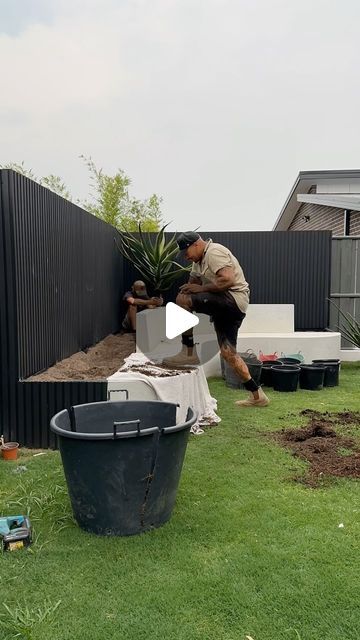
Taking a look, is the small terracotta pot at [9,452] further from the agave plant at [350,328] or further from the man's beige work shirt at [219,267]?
the agave plant at [350,328]

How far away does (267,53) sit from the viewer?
31.1 ft

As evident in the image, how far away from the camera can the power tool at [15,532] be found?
8.66 ft

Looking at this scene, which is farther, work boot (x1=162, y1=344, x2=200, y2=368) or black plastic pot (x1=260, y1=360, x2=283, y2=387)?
black plastic pot (x1=260, y1=360, x2=283, y2=387)

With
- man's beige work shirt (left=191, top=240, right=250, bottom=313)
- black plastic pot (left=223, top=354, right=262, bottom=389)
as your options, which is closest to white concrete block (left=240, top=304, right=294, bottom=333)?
black plastic pot (left=223, top=354, right=262, bottom=389)

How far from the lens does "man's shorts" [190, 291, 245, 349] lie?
4914 millimetres

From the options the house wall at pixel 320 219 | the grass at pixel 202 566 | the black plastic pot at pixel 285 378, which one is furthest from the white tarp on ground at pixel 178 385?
the house wall at pixel 320 219

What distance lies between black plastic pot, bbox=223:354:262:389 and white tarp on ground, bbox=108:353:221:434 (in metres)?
1.22

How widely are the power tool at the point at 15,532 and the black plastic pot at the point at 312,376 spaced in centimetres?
456

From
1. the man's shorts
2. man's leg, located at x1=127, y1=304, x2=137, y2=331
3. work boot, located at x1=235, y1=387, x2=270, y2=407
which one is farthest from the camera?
man's leg, located at x1=127, y1=304, x2=137, y2=331

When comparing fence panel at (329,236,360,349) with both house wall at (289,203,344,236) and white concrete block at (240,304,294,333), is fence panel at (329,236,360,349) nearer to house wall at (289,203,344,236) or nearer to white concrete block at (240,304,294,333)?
white concrete block at (240,304,294,333)

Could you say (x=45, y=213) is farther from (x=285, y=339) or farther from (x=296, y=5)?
(x=296, y=5)

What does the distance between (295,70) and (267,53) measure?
1141 mm

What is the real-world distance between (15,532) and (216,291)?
9.44ft

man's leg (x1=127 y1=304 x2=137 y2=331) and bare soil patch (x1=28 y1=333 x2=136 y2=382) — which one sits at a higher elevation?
man's leg (x1=127 y1=304 x2=137 y2=331)
